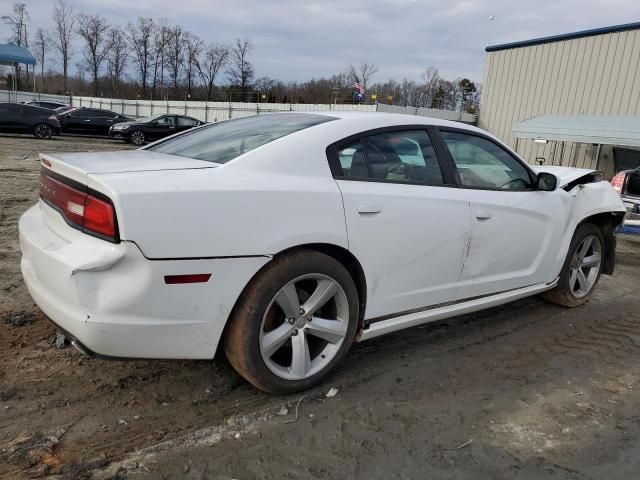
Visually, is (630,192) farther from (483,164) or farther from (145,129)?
(145,129)

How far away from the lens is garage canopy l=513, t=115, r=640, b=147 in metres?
13.9

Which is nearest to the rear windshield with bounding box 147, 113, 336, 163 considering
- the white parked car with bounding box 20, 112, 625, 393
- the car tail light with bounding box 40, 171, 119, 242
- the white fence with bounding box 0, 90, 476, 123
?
the white parked car with bounding box 20, 112, 625, 393

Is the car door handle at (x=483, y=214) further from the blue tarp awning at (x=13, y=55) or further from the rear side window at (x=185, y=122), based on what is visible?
the blue tarp awning at (x=13, y=55)

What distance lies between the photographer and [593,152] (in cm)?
1734

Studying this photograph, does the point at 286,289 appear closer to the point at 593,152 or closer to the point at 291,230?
the point at 291,230

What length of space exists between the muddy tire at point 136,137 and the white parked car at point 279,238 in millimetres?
20765

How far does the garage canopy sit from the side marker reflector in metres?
14.0

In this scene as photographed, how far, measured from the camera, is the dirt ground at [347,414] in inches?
94.5

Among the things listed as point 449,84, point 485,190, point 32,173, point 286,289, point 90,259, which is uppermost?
point 449,84

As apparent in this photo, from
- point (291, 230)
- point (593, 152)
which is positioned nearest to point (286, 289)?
point (291, 230)

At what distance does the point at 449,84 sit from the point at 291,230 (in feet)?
223

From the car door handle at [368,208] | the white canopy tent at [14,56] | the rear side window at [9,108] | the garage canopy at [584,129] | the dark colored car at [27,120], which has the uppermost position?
the white canopy tent at [14,56]

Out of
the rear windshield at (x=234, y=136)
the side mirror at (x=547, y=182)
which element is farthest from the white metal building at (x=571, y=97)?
the rear windshield at (x=234, y=136)

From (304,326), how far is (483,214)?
1.49 metres
